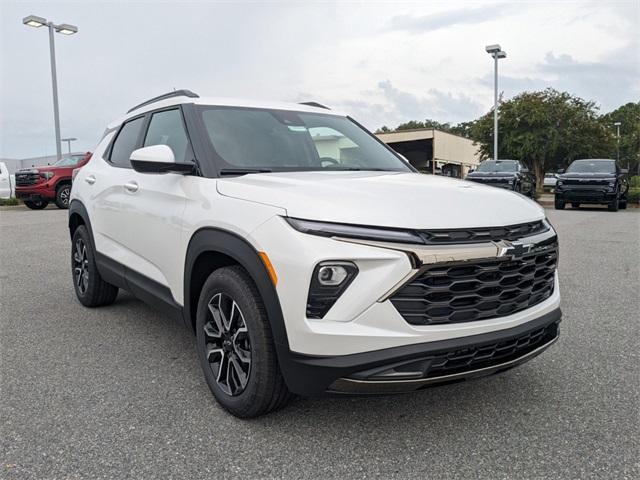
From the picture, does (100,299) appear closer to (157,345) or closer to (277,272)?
(157,345)

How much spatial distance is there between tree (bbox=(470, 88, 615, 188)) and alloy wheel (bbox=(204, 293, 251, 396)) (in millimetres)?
30327

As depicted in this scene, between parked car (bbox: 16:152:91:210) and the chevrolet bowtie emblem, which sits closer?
the chevrolet bowtie emblem

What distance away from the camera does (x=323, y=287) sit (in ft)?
7.59

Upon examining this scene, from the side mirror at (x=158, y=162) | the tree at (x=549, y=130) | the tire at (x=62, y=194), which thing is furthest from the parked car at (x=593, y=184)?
the side mirror at (x=158, y=162)

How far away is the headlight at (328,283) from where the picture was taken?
7.56 ft

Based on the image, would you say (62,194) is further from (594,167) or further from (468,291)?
(468,291)

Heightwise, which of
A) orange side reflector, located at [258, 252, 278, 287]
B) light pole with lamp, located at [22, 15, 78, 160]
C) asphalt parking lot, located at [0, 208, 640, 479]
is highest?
light pole with lamp, located at [22, 15, 78, 160]

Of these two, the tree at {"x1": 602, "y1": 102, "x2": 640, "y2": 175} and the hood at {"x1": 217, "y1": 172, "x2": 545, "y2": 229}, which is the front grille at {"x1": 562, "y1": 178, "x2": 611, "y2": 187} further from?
the tree at {"x1": 602, "y1": 102, "x2": 640, "y2": 175}

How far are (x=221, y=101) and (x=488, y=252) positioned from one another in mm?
2152

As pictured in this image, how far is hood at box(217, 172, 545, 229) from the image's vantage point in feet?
7.82

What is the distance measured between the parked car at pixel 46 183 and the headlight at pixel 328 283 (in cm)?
1630

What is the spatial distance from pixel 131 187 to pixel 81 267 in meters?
1.64

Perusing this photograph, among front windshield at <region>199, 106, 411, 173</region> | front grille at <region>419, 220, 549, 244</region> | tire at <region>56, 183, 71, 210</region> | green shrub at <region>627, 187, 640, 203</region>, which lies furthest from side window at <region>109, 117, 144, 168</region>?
green shrub at <region>627, 187, 640, 203</region>

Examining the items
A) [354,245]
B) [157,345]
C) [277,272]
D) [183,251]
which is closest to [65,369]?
[157,345]
